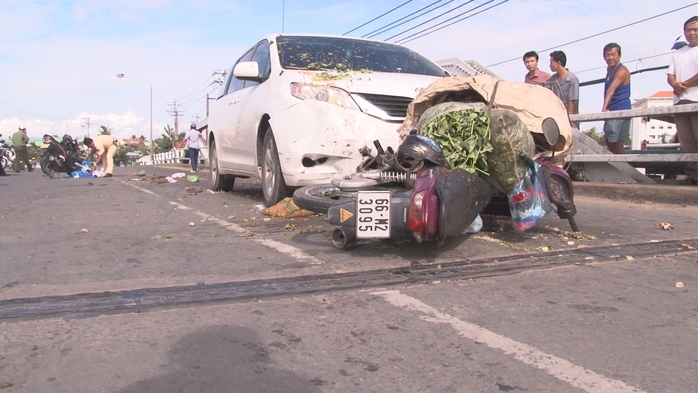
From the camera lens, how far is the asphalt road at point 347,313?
2154 millimetres

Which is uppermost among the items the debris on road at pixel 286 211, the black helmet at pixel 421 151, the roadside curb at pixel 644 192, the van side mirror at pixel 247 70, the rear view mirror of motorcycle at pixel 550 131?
the van side mirror at pixel 247 70

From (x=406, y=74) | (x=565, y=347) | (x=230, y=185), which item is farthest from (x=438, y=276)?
(x=230, y=185)

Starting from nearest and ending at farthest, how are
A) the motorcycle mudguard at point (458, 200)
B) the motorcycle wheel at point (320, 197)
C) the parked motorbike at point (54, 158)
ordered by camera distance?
the motorcycle mudguard at point (458, 200) < the motorcycle wheel at point (320, 197) < the parked motorbike at point (54, 158)

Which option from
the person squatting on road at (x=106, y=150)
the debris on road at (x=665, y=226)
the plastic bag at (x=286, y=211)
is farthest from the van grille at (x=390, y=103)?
the person squatting on road at (x=106, y=150)

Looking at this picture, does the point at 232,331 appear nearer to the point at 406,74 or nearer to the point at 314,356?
the point at 314,356

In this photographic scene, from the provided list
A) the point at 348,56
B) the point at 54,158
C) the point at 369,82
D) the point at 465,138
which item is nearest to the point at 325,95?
the point at 369,82

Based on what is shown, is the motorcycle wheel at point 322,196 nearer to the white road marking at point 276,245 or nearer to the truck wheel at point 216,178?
the white road marking at point 276,245

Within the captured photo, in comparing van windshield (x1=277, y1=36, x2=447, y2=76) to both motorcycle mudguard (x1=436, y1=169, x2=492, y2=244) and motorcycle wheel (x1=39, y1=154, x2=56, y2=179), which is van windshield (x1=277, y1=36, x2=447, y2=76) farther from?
motorcycle wheel (x1=39, y1=154, x2=56, y2=179)

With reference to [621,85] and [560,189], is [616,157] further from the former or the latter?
[560,189]

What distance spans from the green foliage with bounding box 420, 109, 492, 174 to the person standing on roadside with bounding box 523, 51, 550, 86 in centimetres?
543

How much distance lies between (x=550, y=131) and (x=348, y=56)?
2.96 meters

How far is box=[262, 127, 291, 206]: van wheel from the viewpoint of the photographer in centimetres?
616

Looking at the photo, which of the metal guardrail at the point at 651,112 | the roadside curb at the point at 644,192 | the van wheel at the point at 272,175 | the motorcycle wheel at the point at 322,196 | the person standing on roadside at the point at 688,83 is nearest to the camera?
the motorcycle wheel at the point at 322,196

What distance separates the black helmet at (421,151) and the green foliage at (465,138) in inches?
4.4
